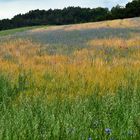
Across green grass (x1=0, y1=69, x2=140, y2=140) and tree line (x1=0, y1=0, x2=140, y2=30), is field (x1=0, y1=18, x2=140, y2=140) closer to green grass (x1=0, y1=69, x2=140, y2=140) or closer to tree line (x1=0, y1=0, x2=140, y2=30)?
green grass (x1=0, y1=69, x2=140, y2=140)

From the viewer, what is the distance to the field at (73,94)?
6156 mm

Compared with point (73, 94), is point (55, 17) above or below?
below

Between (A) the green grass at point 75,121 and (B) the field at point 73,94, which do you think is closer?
(A) the green grass at point 75,121

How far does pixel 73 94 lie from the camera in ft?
33.2

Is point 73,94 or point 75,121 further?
point 73,94

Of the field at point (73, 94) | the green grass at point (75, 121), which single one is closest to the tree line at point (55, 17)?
the field at point (73, 94)

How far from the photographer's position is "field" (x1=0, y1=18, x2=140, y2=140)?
616 centimetres

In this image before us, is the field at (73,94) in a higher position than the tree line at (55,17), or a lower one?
higher

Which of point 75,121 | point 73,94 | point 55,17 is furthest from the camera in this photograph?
point 55,17

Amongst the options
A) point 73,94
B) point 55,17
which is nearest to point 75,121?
point 73,94

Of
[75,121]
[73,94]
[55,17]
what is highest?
[75,121]

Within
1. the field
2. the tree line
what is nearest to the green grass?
the field

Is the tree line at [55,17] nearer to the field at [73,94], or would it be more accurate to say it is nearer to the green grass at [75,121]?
the field at [73,94]

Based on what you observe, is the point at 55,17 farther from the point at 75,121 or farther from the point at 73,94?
the point at 75,121
